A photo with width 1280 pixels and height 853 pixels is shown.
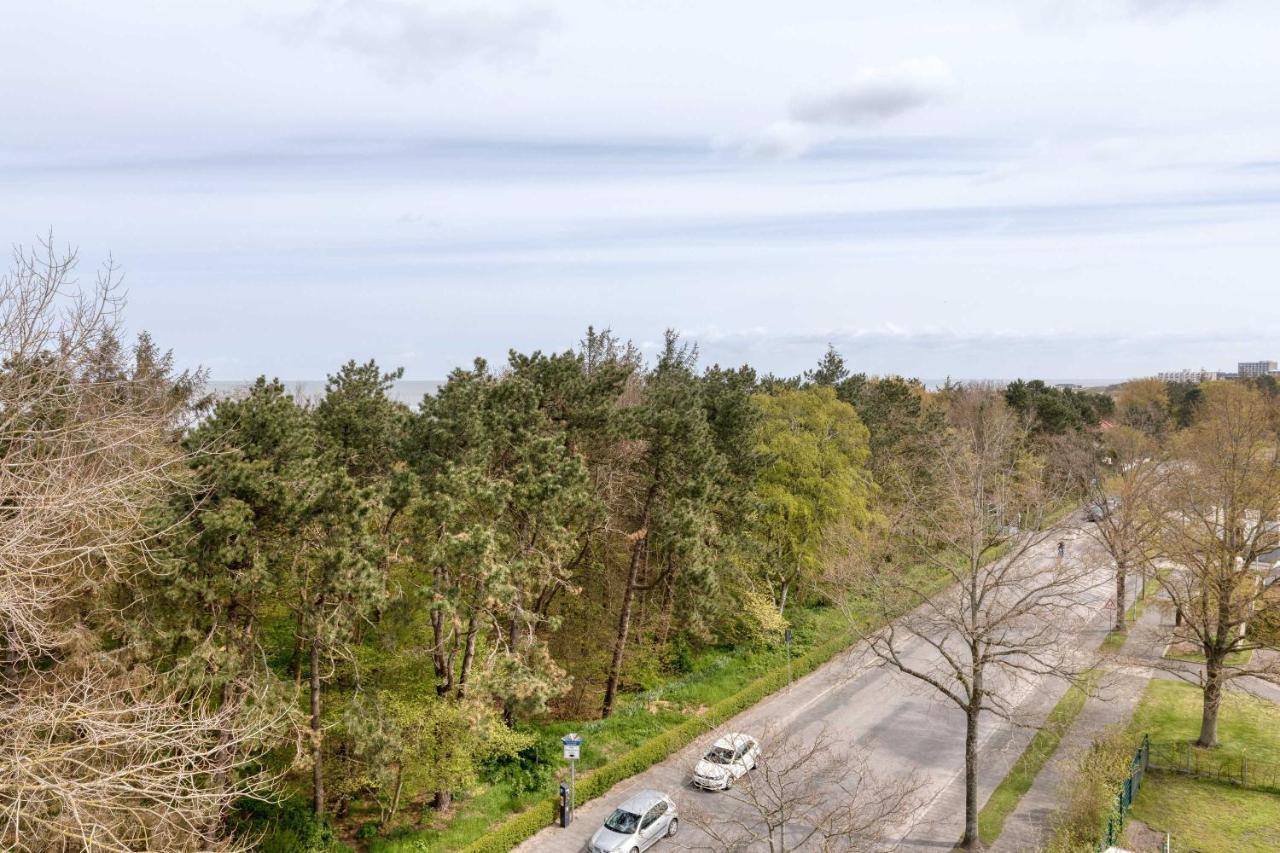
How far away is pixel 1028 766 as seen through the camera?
2444 centimetres

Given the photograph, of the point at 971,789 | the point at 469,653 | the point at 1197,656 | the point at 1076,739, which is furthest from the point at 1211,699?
the point at 469,653

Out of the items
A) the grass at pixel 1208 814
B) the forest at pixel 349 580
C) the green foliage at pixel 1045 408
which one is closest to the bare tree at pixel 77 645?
the forest at pixel 349 580

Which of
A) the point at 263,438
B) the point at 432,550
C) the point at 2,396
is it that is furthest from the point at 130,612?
the point at 2,396

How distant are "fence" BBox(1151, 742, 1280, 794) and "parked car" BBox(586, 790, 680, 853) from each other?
15.3m

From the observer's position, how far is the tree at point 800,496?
35.5 metres

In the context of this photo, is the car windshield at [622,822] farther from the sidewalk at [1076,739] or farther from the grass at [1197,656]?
the grass at [1197,656]

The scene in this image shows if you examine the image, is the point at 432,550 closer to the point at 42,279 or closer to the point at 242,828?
the point at 242,828

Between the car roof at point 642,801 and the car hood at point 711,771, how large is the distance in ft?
6.42

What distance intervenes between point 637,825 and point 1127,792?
43.7 ft

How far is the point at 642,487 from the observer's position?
29.3 meters

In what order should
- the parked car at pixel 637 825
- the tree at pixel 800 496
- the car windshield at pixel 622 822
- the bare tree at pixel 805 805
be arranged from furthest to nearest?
the tree at pixel 800 496
the car windshield at pixel 622 822
the parked car at pixel 637 825
the bare tree at pixel 805 805

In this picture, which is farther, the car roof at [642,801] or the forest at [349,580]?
the car roof at [642,801]

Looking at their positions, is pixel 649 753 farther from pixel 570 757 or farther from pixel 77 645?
pixel 77 645

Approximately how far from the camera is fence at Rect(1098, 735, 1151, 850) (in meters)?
18.9
